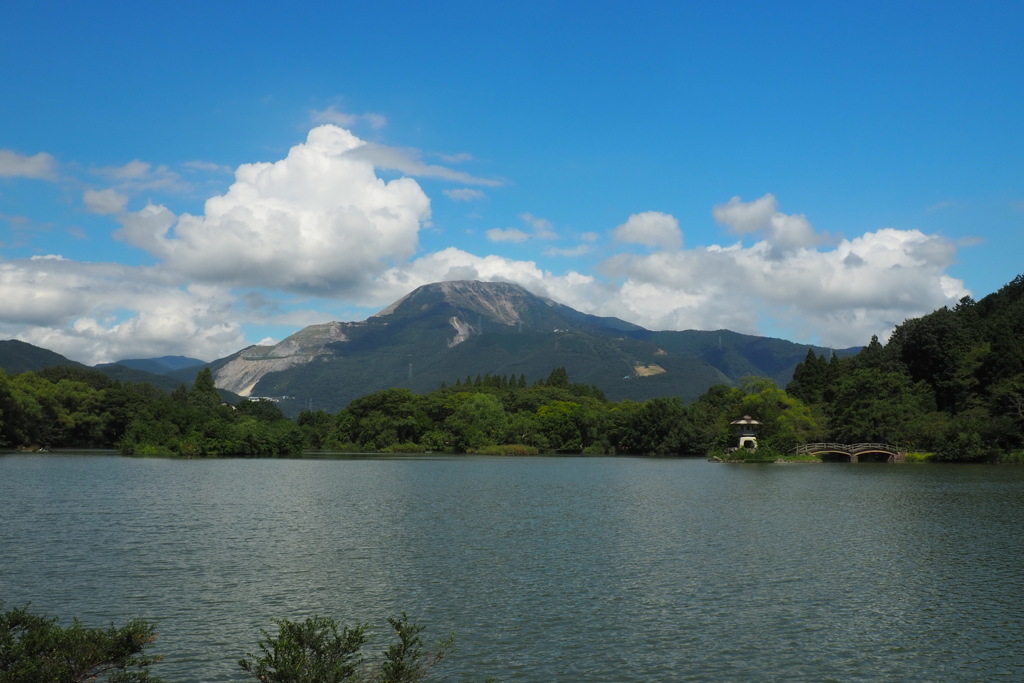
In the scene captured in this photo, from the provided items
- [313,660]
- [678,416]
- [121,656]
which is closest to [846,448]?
[678,416]

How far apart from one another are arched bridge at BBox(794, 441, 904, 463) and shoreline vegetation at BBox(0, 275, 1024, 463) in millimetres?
1700

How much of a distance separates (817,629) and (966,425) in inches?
3015

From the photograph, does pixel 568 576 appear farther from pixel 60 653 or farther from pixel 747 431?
pixel 747 431

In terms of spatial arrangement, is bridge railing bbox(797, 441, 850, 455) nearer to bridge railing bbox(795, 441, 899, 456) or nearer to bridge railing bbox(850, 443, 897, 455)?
bridge railing bbox(795, 441, 899, 456)

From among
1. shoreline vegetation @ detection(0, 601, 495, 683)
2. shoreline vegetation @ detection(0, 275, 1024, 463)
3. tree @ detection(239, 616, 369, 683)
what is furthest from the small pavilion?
tree @ detection(239, 616, 369, 683)

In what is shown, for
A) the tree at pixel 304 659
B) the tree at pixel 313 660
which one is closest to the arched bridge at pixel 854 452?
the tree at pixel 313 660

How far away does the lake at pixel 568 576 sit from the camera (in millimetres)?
17469

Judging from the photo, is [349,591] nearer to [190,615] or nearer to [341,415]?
[190,615]

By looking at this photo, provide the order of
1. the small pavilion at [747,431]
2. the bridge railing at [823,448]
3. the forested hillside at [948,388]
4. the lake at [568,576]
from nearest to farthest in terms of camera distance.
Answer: the lake at [568,576], the forested hillside at [948,388], the bridge railing at [823,448], the small pavilion at [747,431]

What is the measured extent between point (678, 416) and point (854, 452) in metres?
31.4

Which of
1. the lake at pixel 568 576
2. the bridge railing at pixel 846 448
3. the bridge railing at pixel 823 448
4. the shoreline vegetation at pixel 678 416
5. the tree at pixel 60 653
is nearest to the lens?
the tree at pixel 60 653

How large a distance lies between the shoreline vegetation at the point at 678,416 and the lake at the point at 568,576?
44.9 m

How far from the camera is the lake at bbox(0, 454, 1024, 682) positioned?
17469 millimetres

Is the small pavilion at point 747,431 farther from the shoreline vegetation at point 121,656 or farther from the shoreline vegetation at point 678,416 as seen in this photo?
the shoreline vegetation at point 121,656
